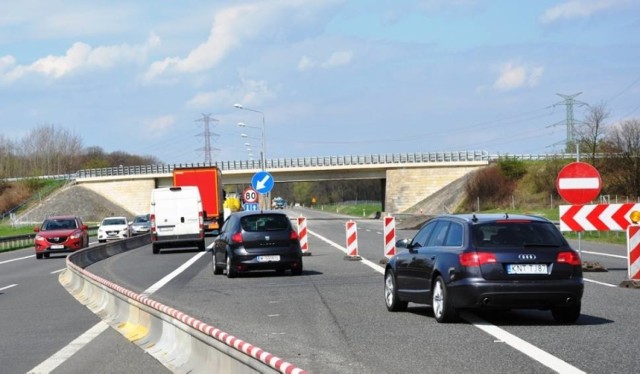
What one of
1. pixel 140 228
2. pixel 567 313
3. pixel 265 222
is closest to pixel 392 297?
pixel 567 313

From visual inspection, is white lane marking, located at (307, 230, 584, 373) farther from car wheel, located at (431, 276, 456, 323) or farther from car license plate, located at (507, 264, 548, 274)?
car license plate, located at (507, 264, 548, 274)

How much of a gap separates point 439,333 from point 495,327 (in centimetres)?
91

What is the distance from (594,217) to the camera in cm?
2355

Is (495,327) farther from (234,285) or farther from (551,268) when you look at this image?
(234,285)

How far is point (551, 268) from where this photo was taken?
13.1m

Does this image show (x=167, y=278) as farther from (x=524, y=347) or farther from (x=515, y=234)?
(x=524, y=347)

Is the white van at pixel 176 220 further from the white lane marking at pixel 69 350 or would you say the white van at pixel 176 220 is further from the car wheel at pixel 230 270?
the white lane marking at pixel 69 350

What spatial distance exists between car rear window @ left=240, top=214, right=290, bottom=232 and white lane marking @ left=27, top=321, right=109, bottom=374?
8.94 m

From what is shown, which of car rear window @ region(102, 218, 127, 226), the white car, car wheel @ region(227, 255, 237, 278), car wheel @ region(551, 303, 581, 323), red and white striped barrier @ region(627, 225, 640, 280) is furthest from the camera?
car rear window @ region(102, 218, 127, 226)

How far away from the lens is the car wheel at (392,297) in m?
15.0

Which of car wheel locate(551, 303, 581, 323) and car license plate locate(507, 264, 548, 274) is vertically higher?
car license plate locate(507, 264, 548, 274)

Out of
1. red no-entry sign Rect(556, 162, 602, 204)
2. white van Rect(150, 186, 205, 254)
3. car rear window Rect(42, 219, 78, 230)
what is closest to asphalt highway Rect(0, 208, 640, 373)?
red no-entry sign Rect(556, 162, 602, 204)

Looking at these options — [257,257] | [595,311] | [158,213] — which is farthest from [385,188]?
[595,311]

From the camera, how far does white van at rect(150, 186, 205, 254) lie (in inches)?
1548
